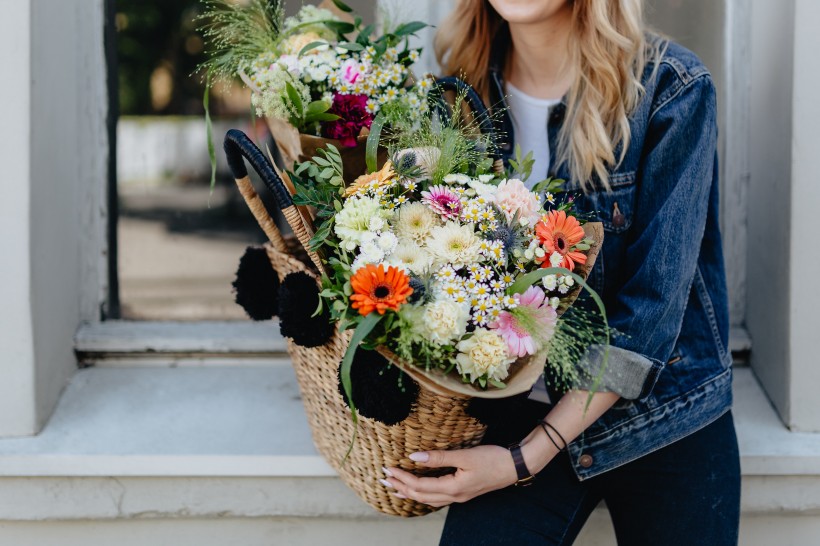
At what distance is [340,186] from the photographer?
4.66 ft

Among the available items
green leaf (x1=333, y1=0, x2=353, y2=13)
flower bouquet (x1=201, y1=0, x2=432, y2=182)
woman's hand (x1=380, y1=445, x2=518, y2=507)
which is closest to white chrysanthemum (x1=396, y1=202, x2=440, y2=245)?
flower bouquet (x1=201, y1=0, x2=432, y2=182)

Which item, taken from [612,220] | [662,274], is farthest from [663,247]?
[612,220]

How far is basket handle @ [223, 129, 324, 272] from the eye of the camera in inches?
52.4

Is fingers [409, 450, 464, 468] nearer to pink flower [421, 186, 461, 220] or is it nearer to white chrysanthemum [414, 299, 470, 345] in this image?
white chrysanthemum [414, 299, 470, 345]

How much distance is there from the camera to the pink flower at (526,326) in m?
1.23

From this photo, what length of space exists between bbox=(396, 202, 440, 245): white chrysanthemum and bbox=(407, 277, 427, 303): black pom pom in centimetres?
8

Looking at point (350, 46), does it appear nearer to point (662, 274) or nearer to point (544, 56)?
point (544, 56)

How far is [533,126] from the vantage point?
1829 mm

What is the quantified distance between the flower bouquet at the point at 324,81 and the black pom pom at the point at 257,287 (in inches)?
9.1

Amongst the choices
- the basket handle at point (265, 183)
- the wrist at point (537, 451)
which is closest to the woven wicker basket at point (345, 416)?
the basket handle at point (265, 183)

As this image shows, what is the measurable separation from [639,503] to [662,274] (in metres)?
0.47
